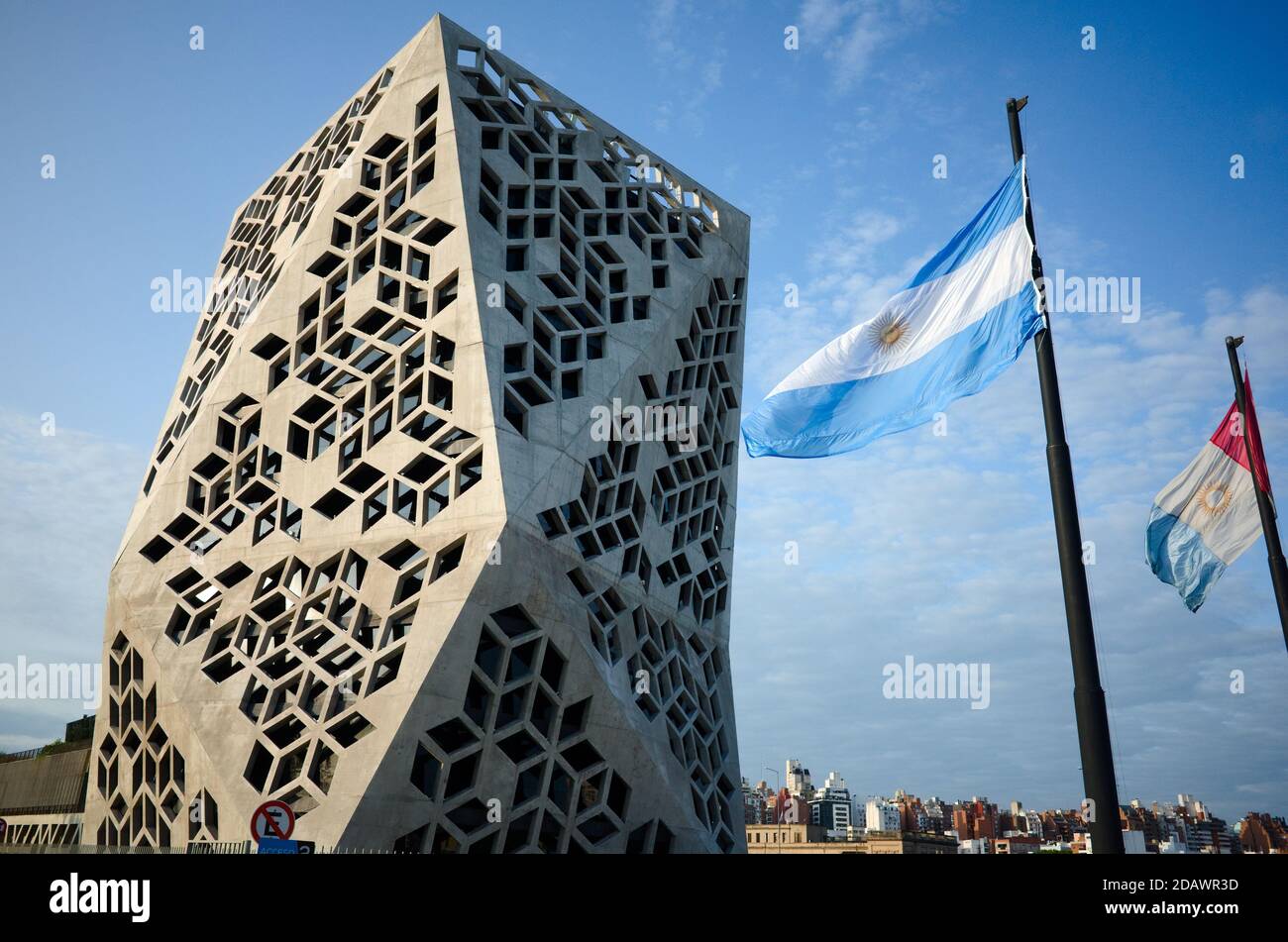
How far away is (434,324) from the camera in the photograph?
2444cm

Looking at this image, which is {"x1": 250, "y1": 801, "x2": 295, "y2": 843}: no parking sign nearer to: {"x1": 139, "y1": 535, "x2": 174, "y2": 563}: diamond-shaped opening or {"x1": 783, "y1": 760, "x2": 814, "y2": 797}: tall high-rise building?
{"x1": 139, "y1": 535, "x2": 174, "y2": 563}: diamond-shaped opening

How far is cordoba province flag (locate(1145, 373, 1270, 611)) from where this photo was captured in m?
20.7

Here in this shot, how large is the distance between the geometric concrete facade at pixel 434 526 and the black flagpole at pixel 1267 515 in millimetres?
14035

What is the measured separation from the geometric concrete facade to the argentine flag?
433 inches

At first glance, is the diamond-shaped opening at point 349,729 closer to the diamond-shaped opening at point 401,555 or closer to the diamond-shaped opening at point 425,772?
the diamond-shaped opening at point 425,772

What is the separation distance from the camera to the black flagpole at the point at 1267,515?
18156 millimetres

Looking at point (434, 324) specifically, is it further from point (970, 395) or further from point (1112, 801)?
point (1112, 801)

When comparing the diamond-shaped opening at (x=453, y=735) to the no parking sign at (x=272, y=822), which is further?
the diamond-shaped opening at (x=453, y=735)

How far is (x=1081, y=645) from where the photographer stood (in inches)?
318

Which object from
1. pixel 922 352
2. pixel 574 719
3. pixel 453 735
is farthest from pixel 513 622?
pixel 922 352

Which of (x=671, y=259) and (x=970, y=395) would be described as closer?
(x=970, y=395)

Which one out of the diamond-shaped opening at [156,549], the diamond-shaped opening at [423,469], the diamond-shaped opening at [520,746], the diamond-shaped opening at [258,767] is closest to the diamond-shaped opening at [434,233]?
the diamond-shaped opening at [423,469]
